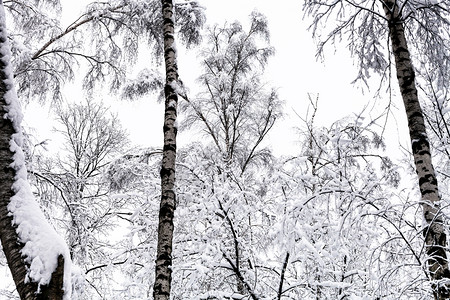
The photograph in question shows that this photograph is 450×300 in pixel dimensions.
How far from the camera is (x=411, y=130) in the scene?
3027 millimetres

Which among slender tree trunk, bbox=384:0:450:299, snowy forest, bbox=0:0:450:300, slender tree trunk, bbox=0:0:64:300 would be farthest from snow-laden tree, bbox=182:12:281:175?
slender tree trunk, bbox=0:0:64:300

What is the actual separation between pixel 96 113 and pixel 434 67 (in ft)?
28.8

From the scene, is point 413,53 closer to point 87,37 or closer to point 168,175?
point 168,175

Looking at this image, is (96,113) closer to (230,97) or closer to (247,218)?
(230,97)

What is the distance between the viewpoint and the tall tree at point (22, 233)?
181cm

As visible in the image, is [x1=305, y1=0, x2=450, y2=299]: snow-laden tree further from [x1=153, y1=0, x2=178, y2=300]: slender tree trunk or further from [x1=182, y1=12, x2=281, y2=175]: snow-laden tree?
[x1=182, y1=12, x2=281, y2=175]: snow-laden tree

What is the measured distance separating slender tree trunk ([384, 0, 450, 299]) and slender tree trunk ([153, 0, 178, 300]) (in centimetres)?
220

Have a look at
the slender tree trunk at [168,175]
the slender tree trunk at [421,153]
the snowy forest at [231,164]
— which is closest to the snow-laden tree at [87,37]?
the snowy forest at [231,164]

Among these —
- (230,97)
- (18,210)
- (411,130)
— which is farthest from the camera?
(230,97)

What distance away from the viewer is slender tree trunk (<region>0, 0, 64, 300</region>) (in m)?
1.80

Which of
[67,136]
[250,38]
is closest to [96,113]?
[67,136]

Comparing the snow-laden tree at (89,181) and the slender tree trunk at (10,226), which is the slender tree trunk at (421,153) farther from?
the snow-laden tree at (89,181)

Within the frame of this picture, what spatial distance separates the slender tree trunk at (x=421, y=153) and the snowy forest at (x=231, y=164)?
0.04ft

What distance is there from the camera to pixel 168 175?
13.2ft
